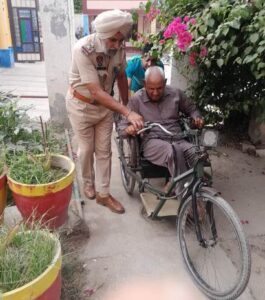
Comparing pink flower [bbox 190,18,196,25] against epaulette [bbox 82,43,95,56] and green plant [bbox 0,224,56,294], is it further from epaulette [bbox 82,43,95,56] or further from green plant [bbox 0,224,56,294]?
green plant [bbox 0,224,56,294]

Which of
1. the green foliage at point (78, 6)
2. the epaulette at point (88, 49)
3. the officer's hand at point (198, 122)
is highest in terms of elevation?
the green foliage at point (78, 6)

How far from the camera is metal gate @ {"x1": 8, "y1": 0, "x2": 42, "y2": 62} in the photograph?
13.6 metres

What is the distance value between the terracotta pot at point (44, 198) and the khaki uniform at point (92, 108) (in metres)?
0.64

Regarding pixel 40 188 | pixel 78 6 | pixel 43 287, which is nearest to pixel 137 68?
pixel 40 188

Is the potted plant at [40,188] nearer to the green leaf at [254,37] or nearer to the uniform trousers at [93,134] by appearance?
the uniform trousers at [93,134]

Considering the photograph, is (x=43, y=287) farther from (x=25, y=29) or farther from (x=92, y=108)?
(x=25, y=29)

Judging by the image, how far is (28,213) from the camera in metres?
2.40

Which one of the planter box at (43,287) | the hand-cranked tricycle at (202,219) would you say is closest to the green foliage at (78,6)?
the hand-cranked tricycle at (202,219)

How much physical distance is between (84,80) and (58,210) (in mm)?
1041

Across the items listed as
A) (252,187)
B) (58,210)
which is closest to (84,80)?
(58,210)

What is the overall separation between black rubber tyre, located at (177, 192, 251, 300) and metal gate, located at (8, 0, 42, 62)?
13.4m

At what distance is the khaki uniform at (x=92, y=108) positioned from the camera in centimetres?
269

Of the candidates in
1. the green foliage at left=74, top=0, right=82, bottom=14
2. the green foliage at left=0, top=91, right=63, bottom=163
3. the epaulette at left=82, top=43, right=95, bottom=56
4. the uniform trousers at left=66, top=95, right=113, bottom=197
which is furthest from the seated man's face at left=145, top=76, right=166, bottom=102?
the green foliage at left=74, top=0, right=82, bottom=14

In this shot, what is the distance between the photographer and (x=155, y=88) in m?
2.86
